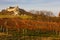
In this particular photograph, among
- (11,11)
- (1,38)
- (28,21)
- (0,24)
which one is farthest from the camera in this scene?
(11,11)

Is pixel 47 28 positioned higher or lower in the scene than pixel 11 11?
lower

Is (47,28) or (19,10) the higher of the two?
(19,10)

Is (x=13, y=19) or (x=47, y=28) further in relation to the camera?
(x=13, y=19)

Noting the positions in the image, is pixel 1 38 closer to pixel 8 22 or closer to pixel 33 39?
pixel 33 39

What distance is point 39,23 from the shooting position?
3709cm

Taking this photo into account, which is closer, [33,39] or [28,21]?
[33,39]

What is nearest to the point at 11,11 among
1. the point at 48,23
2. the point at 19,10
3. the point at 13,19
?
the point at 19,10

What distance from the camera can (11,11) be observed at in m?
47.1

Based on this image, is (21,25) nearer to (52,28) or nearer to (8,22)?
(8,22)

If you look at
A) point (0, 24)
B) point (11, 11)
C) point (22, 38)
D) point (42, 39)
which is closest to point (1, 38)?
point (22, 38)

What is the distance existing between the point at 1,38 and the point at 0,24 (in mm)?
10392

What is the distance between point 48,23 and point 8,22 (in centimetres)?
764

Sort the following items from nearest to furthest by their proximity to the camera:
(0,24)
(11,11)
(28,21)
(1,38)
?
(1,38) < (0,24) < (28,21) < (11,11)

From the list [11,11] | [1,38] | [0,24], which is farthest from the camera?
[11,11]
